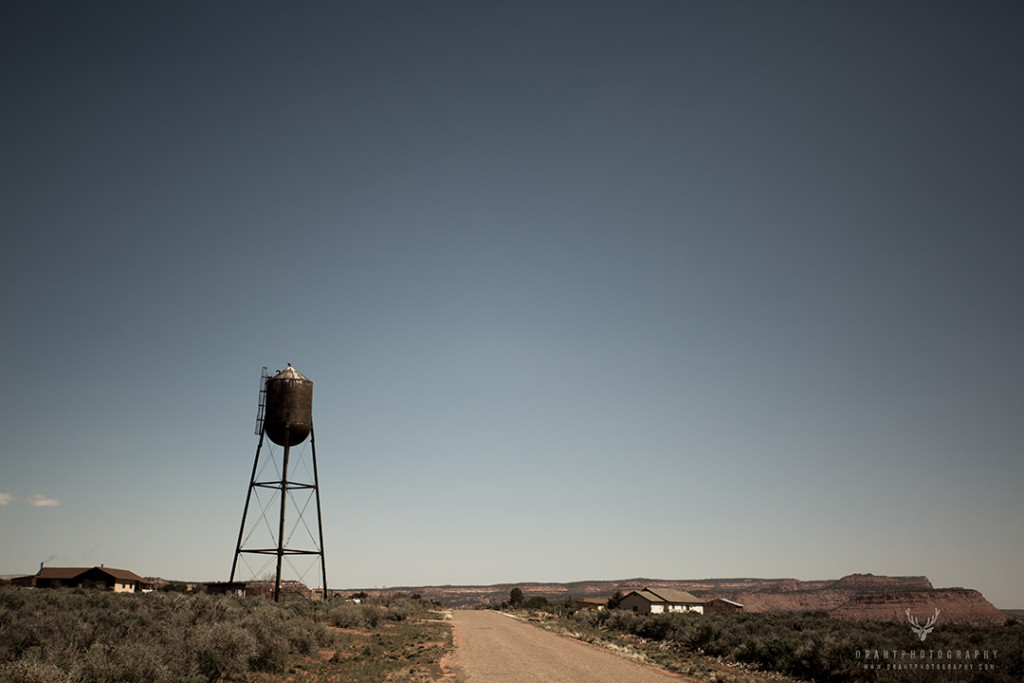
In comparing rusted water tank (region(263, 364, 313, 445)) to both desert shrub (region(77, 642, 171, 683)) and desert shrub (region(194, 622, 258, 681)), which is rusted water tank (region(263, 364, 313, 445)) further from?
desert shrub (region(77, 642, 171, 683))

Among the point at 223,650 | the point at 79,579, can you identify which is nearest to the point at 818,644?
the point at 223,650

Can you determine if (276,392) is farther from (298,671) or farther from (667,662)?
(667,662)

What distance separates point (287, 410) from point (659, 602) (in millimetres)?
47565

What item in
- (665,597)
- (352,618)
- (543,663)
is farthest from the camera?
(665,597)

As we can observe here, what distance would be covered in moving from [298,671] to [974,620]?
4181 inches

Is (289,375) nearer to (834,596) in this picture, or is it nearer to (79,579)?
(79,579)

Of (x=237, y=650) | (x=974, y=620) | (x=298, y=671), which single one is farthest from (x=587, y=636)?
(x=974, y=620)

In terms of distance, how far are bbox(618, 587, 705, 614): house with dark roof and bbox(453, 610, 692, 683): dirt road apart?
130 feet

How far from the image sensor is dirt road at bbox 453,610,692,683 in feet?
53.7

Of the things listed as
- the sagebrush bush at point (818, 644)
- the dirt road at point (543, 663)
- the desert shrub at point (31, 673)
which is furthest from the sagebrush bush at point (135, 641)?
the sagebrush bush at point (818, 644)

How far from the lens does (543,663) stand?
1927 cm

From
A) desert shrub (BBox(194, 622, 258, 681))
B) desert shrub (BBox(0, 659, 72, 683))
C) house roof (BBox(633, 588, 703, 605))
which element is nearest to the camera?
desert shrub (BBox(0, 659, 72, 683))

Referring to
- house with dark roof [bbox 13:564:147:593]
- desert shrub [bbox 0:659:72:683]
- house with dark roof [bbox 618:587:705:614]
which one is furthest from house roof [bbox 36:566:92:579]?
desert shrub [bbox 0:659:72:683]

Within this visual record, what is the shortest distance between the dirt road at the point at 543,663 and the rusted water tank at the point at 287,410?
53.0 feet
